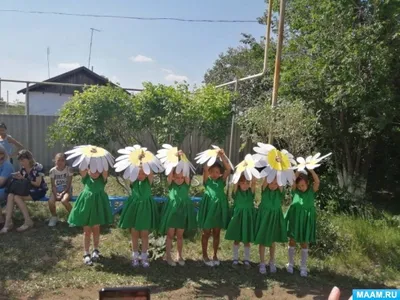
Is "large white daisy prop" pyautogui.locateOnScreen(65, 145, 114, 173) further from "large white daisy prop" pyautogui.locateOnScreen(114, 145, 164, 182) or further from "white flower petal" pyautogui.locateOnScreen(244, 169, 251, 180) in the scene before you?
"white flower petal" pyautogui.locateOnScreen(244, 169, 251, 180)

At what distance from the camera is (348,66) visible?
24.2 ft

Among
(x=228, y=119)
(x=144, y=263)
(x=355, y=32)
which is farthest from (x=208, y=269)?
(x=355, y=32)

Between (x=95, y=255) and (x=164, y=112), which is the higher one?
(x=164, y=112)

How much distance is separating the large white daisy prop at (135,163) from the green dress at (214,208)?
0.70 meters

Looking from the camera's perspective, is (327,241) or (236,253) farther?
(327,241)

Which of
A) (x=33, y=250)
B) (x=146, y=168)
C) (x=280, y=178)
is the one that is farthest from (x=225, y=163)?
(x=33, y=250)

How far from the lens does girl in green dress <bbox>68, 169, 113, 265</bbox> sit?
504 centimetres

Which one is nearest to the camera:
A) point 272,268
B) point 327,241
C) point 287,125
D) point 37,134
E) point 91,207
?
point 91,207

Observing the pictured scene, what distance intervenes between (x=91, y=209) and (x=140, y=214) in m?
0.61

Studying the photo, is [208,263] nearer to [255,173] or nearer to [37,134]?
[255,173]

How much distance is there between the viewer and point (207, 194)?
527 centimetres

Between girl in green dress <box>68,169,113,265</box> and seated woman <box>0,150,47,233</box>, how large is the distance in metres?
1.44

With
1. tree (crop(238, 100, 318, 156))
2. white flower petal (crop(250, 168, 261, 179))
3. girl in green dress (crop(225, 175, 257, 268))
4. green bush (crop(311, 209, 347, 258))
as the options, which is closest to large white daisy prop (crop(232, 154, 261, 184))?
white flower petal (crop(250, 168, 261, 179))

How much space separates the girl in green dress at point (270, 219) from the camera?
505 centimetres
